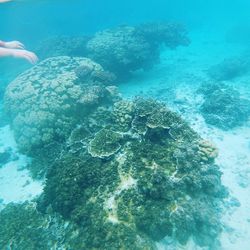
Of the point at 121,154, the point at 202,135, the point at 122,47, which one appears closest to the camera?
the point at 121,154

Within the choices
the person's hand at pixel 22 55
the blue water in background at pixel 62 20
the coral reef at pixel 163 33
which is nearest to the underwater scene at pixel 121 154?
the person's hand at pixel 22 55

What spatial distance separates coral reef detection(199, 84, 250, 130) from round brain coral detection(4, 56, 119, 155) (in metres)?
5.75

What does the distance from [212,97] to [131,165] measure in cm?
983

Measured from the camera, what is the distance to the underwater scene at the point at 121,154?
7.60 metres

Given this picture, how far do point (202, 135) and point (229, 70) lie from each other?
10.8 m

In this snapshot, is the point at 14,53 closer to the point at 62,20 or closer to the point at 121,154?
the point at 121,154

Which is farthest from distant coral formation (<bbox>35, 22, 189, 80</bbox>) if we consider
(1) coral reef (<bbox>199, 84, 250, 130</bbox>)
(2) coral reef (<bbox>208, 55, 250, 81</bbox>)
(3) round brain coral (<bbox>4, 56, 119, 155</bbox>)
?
(1) coral reef (<bbox>199, 84, 250, 130</bbox>)

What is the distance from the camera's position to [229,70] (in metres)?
22.2

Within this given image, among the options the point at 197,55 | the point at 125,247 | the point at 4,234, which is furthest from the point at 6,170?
the point at 197,55

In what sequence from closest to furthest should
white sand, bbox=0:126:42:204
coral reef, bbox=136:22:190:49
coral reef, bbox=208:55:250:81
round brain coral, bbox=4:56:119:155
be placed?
white sand, bbox=0:126:42:204 → round brain coral, bbox=4:56:119:155 → coral reef, bbox=208:55:250:81 → coral reef, bbox=136:22:190:49

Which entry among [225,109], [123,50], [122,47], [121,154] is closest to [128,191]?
[121,154]

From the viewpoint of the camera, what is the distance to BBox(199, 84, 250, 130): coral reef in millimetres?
14664

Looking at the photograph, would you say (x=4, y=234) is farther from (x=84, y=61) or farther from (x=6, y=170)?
(x=84, y=61)

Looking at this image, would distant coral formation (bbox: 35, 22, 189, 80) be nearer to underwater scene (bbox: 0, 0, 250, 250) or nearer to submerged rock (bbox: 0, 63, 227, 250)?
underwater scene (bbox: 0, 0, 250, 250)
